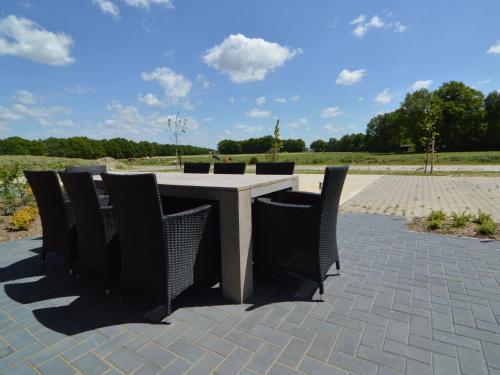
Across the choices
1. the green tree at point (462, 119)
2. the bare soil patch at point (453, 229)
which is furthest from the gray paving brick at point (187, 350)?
A: the green tree at point (462, 119)

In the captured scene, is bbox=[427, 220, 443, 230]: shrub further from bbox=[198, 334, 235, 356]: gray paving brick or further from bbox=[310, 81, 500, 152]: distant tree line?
bbox=[310, 81, 500, 152]: distant tree line

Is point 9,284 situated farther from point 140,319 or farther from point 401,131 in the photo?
point 401,131

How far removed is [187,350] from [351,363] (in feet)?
3.14

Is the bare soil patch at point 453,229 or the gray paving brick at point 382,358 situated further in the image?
the bare soil patch at point 453,229

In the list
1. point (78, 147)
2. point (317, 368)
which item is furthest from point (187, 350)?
point (78, 147)

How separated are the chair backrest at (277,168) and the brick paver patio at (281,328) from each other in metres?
1.58

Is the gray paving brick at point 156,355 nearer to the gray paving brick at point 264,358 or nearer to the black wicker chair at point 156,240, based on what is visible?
the black wicker chair at point 156,240

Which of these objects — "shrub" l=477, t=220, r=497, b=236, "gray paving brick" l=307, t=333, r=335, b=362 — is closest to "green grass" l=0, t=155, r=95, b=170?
"gray paving brick" l=307, t=333, r=335, b=362

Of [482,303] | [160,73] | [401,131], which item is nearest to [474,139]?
[401,131]

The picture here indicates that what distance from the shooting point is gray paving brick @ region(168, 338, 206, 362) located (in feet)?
5.12

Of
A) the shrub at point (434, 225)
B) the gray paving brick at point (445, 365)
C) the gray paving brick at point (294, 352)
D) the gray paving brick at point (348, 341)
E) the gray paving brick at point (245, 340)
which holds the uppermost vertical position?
the shrub at point (434, 225)

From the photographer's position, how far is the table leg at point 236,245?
6.76 ft

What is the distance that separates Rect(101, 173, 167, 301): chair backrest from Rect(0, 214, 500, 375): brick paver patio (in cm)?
32

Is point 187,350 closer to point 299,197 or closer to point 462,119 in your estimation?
point 299,197
